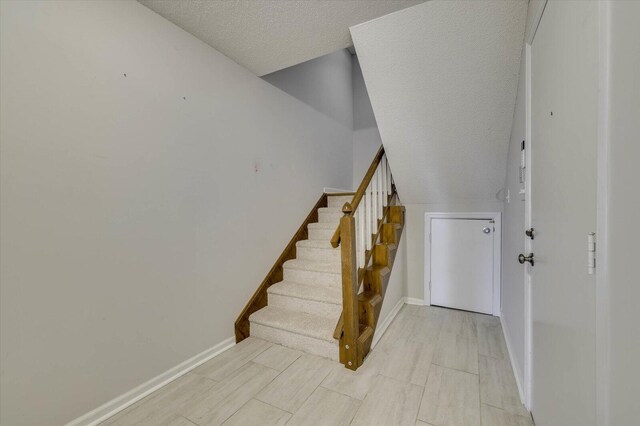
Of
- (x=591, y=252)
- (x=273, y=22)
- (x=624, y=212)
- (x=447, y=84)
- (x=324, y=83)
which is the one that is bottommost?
(x=591, y=252)

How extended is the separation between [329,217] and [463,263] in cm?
158

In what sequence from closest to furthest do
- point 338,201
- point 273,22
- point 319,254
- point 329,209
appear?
point 273,22
point 319,254
point 329,209
point 338,201

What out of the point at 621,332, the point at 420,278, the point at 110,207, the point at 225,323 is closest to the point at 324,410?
the point at 225,323

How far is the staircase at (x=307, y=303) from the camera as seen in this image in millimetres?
2066

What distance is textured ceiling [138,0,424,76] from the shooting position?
1593mm

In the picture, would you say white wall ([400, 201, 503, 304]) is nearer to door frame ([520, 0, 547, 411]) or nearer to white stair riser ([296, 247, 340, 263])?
white stair riser ([296, 247, 340, 263])

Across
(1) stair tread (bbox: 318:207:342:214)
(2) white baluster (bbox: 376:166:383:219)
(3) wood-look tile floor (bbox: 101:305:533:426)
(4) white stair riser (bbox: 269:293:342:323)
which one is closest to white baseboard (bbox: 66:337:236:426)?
(3) wood-look tile floor (bbox: 101:305:533:426)

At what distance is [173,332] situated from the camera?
179 centimetres

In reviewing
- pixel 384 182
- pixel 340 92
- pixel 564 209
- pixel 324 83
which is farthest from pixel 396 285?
pixel 340 92

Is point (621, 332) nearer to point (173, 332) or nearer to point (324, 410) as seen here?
point (324, 410)

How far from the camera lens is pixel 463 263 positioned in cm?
291

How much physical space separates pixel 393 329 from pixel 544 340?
4.81ft

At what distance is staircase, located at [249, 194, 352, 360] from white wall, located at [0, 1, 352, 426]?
1.00 ft

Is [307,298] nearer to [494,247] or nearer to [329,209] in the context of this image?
[329,209]
